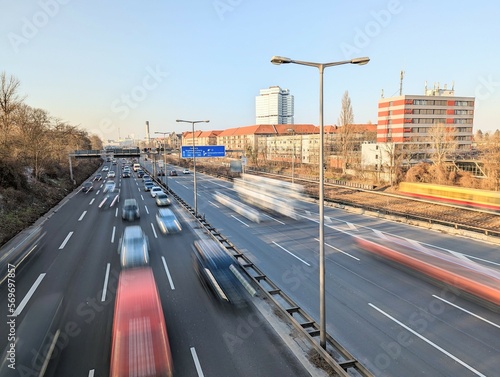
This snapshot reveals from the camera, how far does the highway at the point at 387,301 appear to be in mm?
9797

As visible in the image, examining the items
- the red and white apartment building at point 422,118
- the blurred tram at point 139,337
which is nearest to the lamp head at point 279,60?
the blurred tram at point 139,337

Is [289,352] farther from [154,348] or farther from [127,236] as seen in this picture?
[127,236]

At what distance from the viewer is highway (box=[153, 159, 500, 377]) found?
9.80m

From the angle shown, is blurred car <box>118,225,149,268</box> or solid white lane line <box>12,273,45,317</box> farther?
blurred car <box>118,225,149,268</box>

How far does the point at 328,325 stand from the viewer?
11734 millimetres

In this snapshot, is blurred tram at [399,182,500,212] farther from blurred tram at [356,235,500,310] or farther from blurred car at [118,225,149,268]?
blurred car at [118,225,149,268]

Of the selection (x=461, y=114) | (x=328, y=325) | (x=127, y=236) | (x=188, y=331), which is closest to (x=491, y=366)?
(x=328, y=325)

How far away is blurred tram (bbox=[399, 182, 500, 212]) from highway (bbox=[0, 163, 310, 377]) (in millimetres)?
29454

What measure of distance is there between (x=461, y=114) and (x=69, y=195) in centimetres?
8519

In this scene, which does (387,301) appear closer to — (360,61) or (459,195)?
(360,61)

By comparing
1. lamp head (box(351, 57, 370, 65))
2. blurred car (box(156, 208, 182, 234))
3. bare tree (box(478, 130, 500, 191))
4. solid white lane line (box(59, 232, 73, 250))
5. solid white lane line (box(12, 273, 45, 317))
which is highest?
lamp head (box(351, 57, 370, 65))

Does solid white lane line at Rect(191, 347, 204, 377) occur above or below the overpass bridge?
below

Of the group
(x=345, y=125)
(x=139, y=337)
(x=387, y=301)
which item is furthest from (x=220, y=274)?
(x=345, y=125)

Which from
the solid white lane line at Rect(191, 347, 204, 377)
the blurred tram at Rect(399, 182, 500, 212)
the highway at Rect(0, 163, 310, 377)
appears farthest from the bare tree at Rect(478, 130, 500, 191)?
the solid white lane line at Rect(191, 347, 204, 377)
